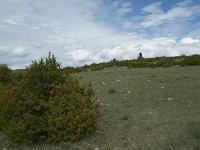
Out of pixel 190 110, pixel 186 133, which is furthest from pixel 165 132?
pixel 190 110

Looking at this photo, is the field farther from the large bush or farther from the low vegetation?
the large bush

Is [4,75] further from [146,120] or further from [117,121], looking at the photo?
[146,120]

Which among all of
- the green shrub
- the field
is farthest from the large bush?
the green shrub

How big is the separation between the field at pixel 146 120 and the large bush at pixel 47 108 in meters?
0.37

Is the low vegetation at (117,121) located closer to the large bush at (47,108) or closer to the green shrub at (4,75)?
the large bush at (47,108)

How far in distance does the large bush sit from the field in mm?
374

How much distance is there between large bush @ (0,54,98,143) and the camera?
35.6ft

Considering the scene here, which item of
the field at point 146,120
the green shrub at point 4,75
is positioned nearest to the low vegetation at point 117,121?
the field at point 146,120

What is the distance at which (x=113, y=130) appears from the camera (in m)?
11.7

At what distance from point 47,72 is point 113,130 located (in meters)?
2.77

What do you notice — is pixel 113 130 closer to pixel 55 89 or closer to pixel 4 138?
pixel 55 89

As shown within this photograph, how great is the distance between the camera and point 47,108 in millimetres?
11289

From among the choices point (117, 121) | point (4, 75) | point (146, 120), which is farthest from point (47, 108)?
point (4, 75)

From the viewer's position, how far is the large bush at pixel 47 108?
10859mm
